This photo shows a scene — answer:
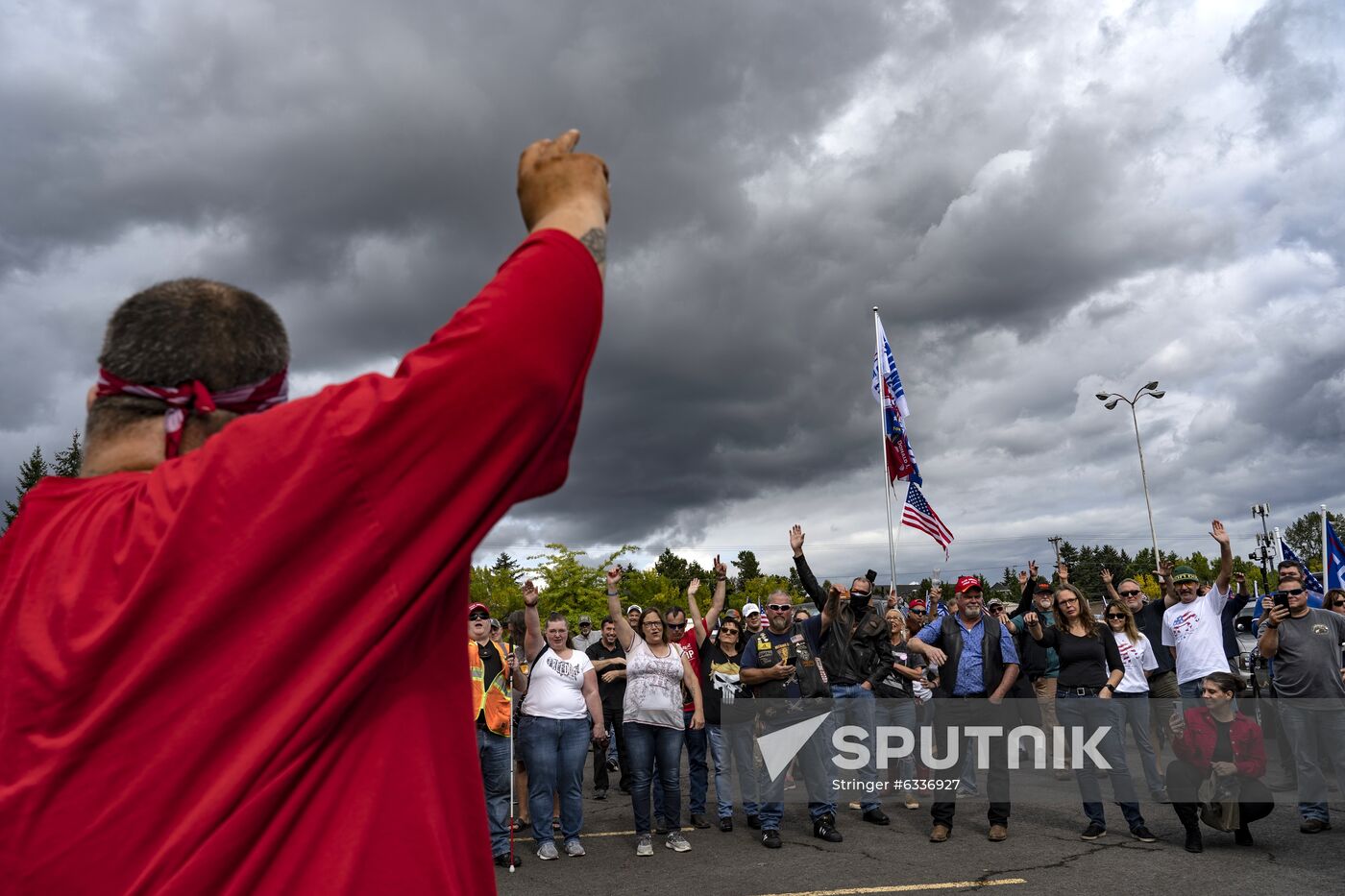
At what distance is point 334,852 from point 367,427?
0.44m

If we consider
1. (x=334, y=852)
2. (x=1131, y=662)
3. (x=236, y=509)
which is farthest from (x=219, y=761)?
(x=1131, y=662)

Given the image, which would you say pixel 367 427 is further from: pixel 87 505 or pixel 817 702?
pixel 817 702

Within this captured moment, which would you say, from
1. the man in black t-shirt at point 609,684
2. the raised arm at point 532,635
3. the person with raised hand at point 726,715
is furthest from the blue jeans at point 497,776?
the man in black t-shirt at point 609,684

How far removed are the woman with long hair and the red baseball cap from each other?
580mm

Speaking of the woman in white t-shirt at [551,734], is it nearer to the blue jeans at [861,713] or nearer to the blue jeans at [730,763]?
the blue jeans at [730,763]

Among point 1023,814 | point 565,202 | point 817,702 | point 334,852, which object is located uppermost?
point 565,202

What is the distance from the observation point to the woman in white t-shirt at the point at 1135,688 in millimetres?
9195

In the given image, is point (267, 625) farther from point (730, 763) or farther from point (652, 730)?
point (730, 763)

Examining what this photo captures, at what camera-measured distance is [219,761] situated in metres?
0.91

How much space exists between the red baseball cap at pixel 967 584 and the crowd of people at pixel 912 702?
41 millimetres

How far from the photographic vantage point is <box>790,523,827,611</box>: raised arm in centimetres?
1042

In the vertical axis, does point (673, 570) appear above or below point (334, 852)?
above

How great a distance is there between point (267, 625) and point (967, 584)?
953 cm

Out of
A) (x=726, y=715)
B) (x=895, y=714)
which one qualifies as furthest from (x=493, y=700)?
(x=895, y=714)
